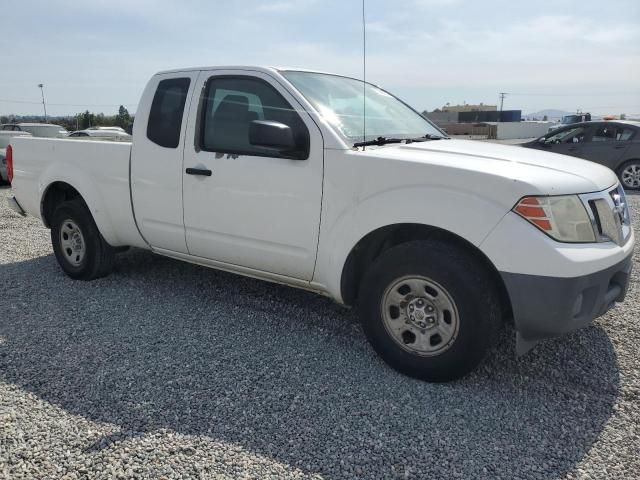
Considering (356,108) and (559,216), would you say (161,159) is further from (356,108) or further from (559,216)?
(559,216)

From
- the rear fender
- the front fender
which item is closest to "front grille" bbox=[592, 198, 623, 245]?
the front fender

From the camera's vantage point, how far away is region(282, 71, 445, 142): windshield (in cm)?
360

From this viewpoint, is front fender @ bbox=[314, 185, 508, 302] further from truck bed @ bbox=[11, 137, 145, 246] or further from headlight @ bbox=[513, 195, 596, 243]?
truck bed @ bbox=[11, 137, 145, 246]

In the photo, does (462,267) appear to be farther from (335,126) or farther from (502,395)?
(335,126)

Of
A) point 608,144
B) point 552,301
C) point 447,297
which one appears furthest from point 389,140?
point 608,144

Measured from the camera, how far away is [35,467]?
2455mm

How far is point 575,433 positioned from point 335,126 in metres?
2.24

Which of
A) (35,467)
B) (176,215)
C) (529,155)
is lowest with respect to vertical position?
(35,467)

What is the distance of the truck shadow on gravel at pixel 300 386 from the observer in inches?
102

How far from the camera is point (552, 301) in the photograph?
272cm

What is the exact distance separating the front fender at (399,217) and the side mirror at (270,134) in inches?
19.7

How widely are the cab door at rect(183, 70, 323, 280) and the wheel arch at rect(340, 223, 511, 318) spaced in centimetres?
27

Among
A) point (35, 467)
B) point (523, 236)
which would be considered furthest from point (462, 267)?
point (35, 467)

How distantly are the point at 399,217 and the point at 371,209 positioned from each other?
0.20 m
